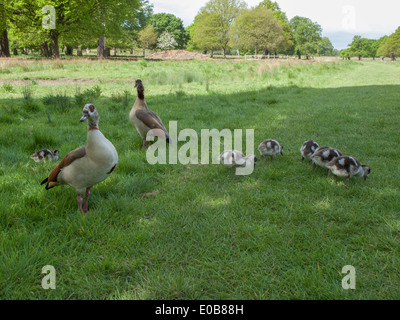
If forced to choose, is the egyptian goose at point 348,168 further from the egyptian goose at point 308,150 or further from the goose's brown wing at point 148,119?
the goose's brown wing at point 148,119

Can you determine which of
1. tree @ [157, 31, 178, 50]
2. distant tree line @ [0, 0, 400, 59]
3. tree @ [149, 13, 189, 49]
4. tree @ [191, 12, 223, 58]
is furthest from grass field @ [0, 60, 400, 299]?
tree @ [149, 13, 189, 49]

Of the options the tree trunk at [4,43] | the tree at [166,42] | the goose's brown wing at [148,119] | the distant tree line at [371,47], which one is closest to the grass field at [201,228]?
the goose's brown wing at [148,119]

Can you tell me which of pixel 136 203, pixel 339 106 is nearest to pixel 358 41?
pixel 339 106

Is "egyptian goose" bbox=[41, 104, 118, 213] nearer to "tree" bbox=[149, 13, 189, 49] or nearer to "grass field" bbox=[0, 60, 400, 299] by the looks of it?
"grass field" bbox=[0, 60, 400, 299]

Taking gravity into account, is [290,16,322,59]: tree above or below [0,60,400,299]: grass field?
above

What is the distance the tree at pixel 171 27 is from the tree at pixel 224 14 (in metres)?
21.4

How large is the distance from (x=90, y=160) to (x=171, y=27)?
95.7 m

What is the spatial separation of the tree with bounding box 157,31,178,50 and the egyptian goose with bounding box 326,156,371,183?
8235 cm

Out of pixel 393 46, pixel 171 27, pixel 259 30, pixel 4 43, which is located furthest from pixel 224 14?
pixel 393 46

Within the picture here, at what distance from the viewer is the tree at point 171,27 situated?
87.6 metres

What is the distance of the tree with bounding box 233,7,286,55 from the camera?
60.0 metres

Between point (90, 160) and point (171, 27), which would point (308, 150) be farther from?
point (171, 27)

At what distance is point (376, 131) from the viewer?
6.81 meters

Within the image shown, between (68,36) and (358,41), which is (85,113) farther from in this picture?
(358,41)
